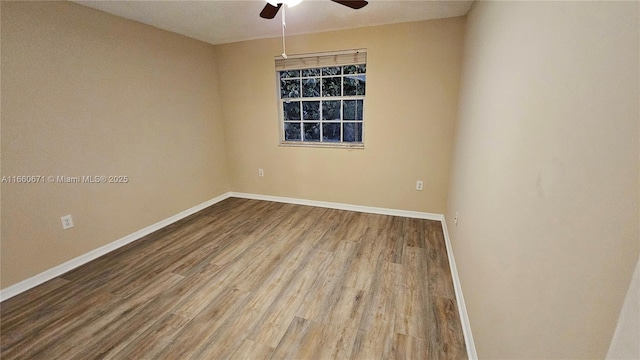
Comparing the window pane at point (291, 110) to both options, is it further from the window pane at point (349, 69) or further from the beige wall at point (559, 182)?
the beige wall at point (559, 182)

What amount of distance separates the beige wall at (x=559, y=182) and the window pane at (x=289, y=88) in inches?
99.8

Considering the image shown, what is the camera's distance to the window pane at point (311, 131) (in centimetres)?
367

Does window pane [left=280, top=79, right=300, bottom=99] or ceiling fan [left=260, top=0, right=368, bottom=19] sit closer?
ceiling fan [left=260, top=0, right=368, bottom=19]

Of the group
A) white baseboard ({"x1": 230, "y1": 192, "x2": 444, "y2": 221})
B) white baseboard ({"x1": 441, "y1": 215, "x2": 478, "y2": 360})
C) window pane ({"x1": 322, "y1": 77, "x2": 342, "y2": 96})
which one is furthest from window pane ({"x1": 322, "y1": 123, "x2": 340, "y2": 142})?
white baseboard ({"x1": 441, "y1": 215, "x2": 478, "y2": 360})

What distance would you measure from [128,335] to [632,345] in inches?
88.0

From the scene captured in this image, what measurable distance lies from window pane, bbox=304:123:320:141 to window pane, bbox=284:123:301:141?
125mm

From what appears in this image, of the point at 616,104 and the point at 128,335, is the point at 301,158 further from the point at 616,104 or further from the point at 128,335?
the point at 616,104

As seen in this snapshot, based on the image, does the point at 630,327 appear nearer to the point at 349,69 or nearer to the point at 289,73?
the point at 349,69

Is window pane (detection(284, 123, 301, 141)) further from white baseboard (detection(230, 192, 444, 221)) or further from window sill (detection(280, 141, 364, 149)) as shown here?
white baseboard (detection(230, 192, 444, 221))

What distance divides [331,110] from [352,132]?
41 cm

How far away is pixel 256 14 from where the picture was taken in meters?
2.63

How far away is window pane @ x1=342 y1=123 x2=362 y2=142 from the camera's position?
3.43 m

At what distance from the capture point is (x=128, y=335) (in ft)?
5.46

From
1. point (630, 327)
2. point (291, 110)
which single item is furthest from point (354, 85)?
point (630, 327)
